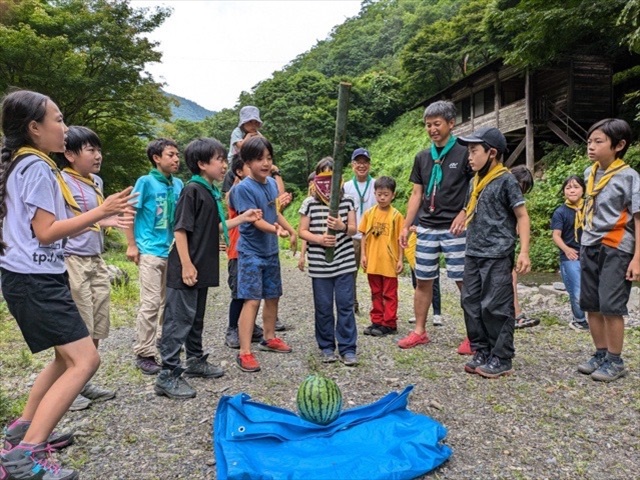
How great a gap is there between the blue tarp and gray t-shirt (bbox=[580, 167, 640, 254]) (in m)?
2.28

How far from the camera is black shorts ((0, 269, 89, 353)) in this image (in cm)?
250

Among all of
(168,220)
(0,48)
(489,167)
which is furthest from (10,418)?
(0,48)

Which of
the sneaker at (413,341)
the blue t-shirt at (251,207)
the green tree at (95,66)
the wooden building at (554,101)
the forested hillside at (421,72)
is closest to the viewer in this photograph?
the blue t-shirt at (251,207)

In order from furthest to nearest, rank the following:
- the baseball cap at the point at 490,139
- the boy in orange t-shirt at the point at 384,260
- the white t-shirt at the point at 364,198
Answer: the white t-shirt at the point at 364,198 < the boy in orange t-shirt at the point at 384,260 < the baseball cap at the point at 490,139

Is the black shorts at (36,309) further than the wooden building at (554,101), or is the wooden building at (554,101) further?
the wooden building at (554,101)

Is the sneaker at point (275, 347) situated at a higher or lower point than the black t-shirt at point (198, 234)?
lower

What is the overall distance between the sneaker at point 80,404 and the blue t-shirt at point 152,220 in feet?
4.40

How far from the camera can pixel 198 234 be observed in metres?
3.88

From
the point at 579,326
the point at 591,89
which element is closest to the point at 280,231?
the point at 579,326

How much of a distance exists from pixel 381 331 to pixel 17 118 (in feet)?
14.6

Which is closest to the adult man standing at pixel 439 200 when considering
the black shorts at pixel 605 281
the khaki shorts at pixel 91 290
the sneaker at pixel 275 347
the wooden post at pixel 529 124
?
the black shorts at pixel 605 281

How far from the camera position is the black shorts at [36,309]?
2498mm

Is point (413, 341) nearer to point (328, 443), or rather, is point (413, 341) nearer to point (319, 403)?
point (319, 403)

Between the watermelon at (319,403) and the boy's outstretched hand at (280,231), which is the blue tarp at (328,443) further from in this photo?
the boy's outstretched hand at (280,231)
